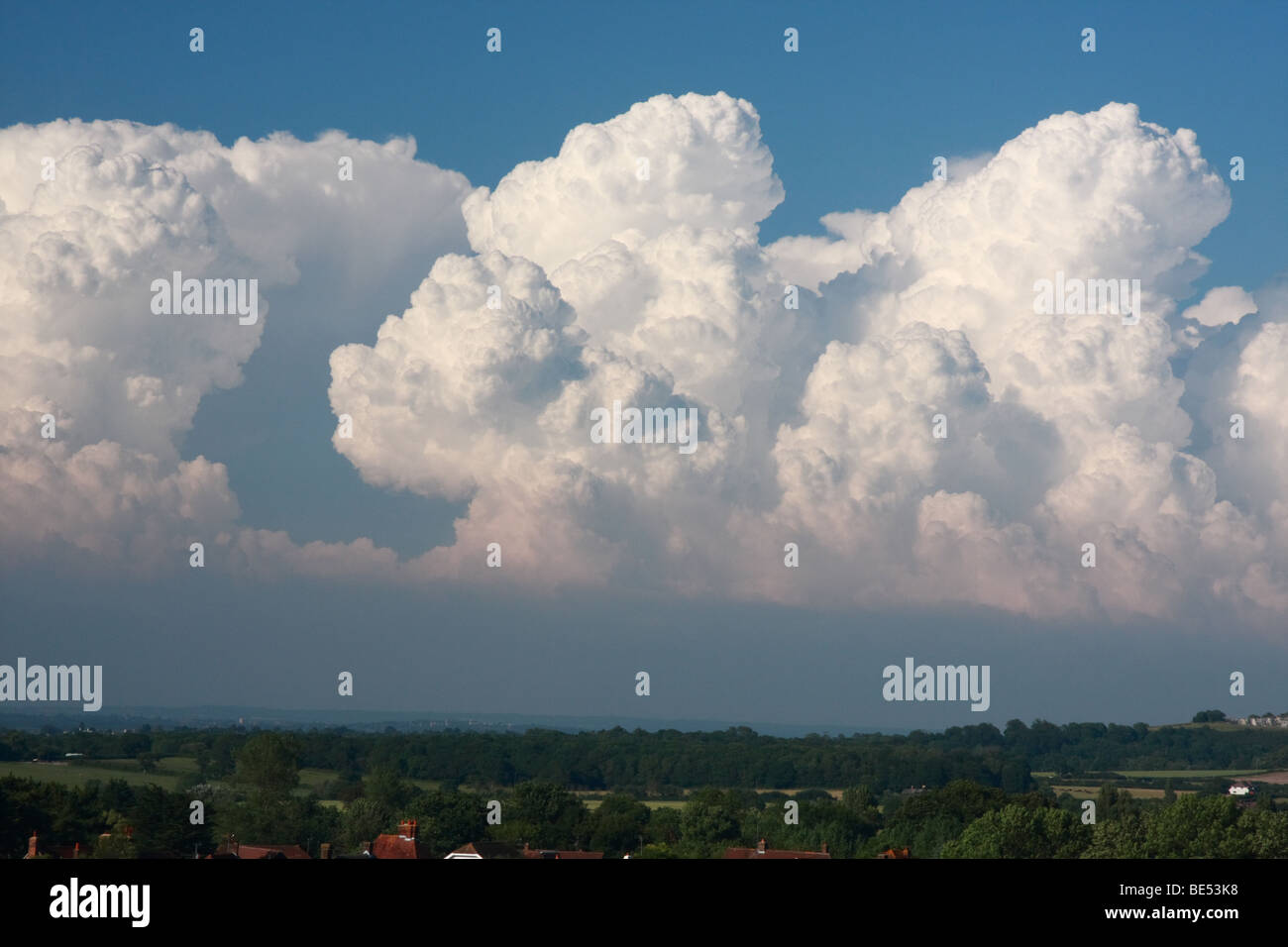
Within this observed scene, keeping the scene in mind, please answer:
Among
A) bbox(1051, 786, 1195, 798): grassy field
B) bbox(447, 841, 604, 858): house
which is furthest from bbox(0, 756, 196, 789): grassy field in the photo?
bbox(1051, 786, 1195, 798): grassy field

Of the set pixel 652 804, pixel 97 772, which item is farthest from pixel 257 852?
pixel 97 772

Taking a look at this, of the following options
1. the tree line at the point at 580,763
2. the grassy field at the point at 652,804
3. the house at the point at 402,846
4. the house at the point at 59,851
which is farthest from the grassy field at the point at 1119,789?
the house at the point at 59,851

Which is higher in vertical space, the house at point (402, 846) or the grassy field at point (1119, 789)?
the house at point (402, 846)

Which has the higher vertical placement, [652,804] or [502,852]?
[502,852]

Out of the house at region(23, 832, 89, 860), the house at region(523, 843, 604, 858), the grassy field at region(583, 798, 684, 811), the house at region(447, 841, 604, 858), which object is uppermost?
the house at region(23, 832, 89, 860)

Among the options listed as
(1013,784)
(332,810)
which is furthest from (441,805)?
(1013,784)

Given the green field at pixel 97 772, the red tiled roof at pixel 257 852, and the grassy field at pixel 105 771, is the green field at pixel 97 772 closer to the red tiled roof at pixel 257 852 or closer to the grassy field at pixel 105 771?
the grassy field at pixel 105 771

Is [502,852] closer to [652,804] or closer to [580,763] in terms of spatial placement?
[652,804]

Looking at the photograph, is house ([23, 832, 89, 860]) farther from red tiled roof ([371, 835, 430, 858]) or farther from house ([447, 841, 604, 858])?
house ([447, 841, 604, 858])
